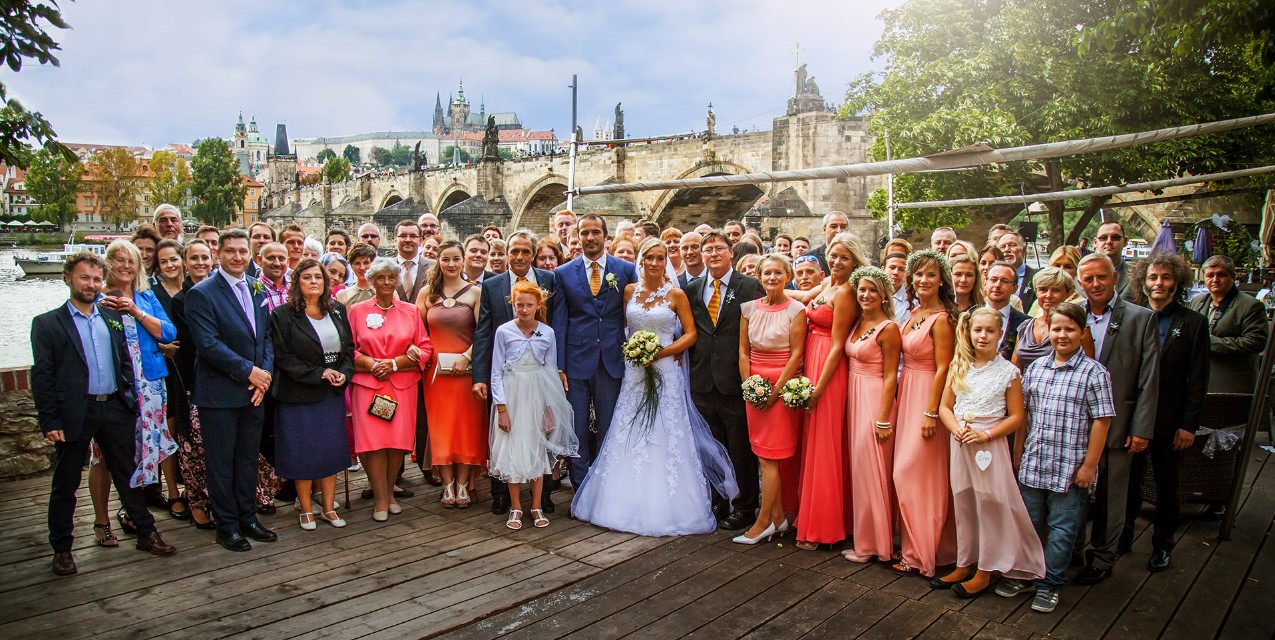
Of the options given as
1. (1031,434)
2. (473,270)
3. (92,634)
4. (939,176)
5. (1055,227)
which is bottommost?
(92,634)

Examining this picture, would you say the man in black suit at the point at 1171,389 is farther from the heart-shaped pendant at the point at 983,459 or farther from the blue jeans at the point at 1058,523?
the heart-shaped pendant at the point at 983,459

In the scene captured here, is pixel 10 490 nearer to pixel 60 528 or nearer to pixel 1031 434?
pixel 60 528

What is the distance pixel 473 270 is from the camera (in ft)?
18.5

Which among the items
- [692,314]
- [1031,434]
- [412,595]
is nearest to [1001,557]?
[1031,434]

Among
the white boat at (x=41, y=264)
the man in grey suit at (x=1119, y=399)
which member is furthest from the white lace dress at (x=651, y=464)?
the white boat at (x=41, y=264)

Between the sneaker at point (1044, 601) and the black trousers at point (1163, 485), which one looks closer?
the sneaker at point (1044, 601)

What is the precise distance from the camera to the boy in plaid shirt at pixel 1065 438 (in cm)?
376

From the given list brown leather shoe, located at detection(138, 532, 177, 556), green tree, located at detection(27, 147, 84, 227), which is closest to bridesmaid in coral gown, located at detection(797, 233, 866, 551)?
Result: brown leather shoe, located at detection(138, 532, 177, 556)

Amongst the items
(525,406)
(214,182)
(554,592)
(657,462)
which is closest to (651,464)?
(657,462)

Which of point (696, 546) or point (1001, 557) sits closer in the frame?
point (1001, 557)

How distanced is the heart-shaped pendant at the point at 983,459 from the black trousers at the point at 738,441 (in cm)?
141

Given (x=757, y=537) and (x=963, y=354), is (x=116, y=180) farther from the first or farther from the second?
(x=963, y=354)

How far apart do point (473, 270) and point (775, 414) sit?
2389 mm

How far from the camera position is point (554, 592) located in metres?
3.89
